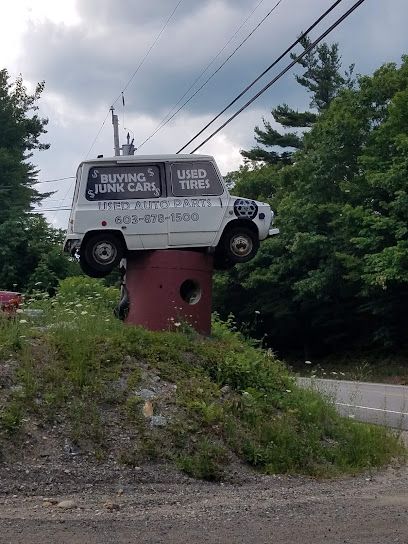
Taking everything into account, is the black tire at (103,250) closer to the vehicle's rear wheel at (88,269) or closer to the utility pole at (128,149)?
the vehicle's rear wheel at (88,269)

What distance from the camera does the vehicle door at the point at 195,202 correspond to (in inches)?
448

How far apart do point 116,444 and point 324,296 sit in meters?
30.7

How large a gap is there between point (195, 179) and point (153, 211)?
2.42 feet

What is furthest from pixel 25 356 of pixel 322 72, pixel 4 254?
pixel 322 72

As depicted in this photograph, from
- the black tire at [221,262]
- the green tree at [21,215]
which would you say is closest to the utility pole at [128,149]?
the green tree at [21,215]

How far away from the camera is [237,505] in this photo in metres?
7.50

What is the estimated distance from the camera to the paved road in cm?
1195

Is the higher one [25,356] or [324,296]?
[324,296]

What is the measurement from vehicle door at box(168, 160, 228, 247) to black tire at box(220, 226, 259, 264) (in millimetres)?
231

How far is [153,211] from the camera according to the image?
1138 centimetres

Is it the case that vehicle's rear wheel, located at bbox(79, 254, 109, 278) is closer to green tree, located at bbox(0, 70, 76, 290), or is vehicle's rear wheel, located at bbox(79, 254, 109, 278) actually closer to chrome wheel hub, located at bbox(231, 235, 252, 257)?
chrome wheel hub, located at bbox(231, 235, 252, 257)

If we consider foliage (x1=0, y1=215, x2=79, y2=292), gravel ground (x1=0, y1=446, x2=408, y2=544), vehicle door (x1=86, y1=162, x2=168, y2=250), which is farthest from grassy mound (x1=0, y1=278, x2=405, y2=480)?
foliage (x1=0, y1=215, x2=79, y2=292)

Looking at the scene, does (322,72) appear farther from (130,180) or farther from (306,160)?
(130,180)

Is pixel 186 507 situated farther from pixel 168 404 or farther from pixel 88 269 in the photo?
pixel 88 269
